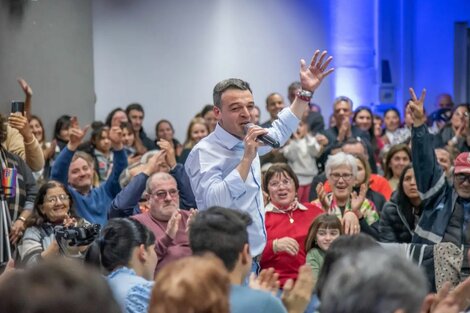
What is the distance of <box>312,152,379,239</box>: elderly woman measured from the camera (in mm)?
6608

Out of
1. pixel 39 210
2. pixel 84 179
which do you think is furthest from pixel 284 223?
pixel 84 179

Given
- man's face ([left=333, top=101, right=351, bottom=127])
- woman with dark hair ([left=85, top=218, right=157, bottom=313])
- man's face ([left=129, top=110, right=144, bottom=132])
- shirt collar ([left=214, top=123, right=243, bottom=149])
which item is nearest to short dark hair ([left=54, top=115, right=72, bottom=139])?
man's face ([left=129, top=110, right=144, bottom=132])

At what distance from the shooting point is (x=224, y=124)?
5.13 meters

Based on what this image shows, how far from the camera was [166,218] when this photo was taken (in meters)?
5.74

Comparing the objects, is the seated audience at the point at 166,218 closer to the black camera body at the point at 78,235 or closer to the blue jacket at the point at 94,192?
the black camera body at the point at 78,235

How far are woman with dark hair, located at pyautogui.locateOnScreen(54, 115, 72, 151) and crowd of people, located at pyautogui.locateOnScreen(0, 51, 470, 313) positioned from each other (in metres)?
0.01

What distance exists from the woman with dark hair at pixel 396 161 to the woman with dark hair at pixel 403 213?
154 centimetres

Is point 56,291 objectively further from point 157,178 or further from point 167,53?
point 167,53

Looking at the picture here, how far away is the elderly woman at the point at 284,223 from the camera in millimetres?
5801

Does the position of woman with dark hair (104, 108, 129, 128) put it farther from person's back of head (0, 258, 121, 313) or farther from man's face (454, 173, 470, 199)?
person's back of head (0, 258, 121, 313)

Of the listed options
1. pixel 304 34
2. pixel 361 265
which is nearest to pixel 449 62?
pixel 304 34

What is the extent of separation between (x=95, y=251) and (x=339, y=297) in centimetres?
178

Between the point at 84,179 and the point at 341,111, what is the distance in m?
3.42

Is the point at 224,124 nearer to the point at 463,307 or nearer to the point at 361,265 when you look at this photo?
the point at 463,307
